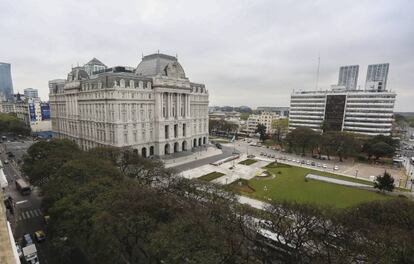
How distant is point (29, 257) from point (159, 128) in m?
53.2

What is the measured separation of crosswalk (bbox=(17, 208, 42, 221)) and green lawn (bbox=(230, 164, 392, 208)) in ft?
129

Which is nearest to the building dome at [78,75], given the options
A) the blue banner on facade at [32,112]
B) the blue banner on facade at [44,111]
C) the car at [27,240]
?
the blue banner on facade at [32,112]

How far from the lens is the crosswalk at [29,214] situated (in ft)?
123

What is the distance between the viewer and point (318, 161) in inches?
3120

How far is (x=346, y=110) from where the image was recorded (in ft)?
356

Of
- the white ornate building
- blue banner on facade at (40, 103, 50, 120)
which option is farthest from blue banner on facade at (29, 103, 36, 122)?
the white ornate building

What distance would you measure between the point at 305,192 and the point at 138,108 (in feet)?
182

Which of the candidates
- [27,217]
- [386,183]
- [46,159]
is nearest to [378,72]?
[386,183]

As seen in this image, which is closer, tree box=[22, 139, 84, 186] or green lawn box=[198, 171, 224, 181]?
tree box=[22, 139, 84, 186]

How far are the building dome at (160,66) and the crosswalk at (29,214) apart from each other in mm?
52192

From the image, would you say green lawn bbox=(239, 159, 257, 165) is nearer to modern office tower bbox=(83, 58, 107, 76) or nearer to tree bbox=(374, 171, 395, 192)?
tree bbox=(374, 171, 395, 192)

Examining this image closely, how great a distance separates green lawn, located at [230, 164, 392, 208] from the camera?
45656 millimetres

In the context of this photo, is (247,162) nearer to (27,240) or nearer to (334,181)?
(334,181)

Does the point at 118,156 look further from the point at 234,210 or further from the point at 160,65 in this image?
the point at 160,65
